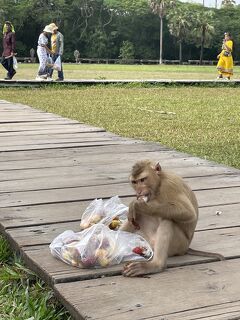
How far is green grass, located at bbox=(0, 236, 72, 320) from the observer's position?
7.91 ft

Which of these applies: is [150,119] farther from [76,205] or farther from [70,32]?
[70,32]

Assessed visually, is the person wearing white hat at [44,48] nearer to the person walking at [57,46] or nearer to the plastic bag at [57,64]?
the person walking at [57,46]

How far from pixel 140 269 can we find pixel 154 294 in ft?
0.60

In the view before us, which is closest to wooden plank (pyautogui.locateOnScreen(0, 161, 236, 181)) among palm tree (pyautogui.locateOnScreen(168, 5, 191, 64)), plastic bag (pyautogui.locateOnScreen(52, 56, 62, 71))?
plastic bag (pyautogui.locateOnScreen(52, 56, 62, 71))

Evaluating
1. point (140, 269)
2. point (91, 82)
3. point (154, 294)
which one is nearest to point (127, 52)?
point (91, 82)

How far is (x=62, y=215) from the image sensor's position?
341 cm

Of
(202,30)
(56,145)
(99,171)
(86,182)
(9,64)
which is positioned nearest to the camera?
(86,182)

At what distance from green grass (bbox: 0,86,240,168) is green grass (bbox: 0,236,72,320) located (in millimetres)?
3391

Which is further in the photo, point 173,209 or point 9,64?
point 9,64

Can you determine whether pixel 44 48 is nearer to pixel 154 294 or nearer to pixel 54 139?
pixel 54 139

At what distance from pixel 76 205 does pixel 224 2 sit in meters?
107

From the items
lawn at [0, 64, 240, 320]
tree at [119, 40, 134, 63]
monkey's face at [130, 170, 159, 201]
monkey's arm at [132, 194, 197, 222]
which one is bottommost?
tree at [119, 40, 134, 63]

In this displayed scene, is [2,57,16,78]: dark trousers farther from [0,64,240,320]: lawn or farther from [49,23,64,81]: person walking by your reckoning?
[0,64,240,320]: lawn

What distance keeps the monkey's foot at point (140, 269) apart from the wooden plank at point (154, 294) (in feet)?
0.08
